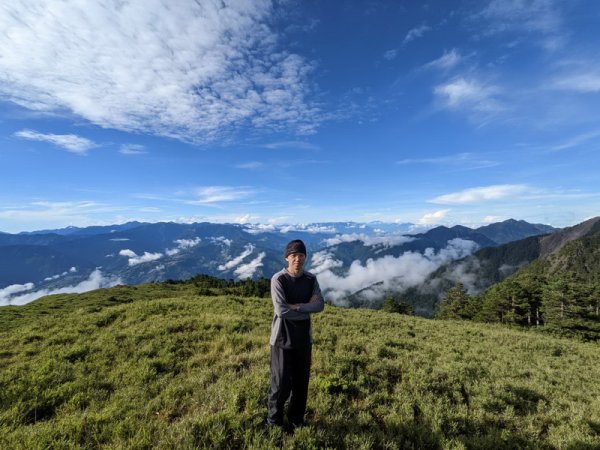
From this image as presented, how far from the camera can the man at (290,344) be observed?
233 inches

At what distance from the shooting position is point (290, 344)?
5.85 meters

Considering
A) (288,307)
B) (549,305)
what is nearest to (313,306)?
(288,307)

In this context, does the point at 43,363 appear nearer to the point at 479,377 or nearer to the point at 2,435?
the point at 2,435

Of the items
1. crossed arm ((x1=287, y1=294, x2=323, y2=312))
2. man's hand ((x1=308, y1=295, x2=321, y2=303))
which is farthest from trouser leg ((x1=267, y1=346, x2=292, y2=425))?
man's hand ((x1=308, y1=295, x2=321, y2=303))

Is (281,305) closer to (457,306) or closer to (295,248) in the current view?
(295,248)

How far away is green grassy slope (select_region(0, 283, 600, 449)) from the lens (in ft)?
19.2

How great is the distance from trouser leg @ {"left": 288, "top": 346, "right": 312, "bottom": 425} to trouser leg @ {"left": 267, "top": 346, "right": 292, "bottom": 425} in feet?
0.38

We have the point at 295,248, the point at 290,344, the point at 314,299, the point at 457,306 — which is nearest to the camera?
the point at 290,344

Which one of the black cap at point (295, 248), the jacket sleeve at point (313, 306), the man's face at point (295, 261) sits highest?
the black cap at point (295, 248)

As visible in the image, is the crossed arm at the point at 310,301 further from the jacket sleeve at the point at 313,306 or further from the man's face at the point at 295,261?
the man's face at the point at 295,261

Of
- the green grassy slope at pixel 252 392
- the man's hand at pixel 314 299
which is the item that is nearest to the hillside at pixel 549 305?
the green grassy slope at pixel 252 392

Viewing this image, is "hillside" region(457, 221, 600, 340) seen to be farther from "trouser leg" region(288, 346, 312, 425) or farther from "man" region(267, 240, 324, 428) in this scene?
"man" region(267, 240, 324, 428)

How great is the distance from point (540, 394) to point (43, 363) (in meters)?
16.0

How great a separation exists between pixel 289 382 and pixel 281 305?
1.62 m
